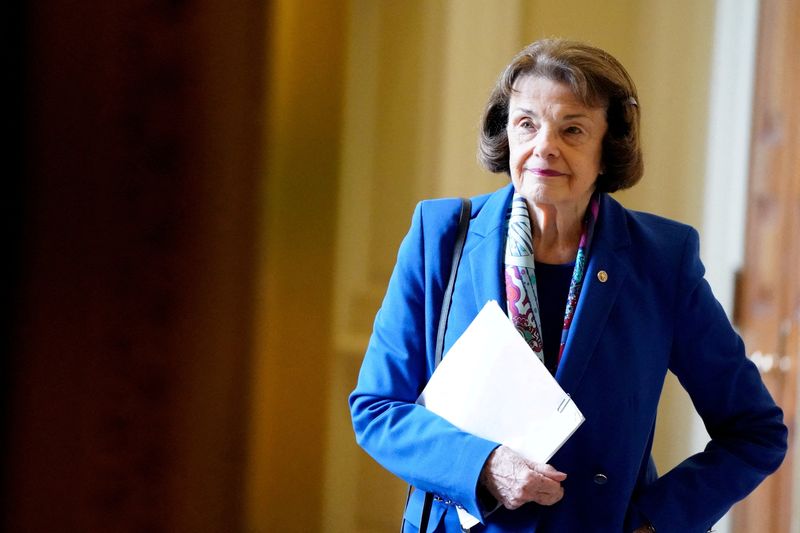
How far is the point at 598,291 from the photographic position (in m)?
1.06

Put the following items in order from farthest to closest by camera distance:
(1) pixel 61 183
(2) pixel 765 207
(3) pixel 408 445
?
(2) pixel 765 207 < (3) pixel 408 445 < (1) pixel 61 183

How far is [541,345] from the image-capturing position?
1.05 meters

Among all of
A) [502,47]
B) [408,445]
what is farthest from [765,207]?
[408,445]

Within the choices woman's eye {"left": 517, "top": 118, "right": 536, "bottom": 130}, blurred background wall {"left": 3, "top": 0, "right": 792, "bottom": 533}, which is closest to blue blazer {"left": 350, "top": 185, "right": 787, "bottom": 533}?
woman's eye {"left": 517, "top": 118, "right": 536, "bottom": 130}

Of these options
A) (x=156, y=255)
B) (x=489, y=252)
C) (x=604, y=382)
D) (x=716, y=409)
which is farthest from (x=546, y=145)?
(x=156, y=255)

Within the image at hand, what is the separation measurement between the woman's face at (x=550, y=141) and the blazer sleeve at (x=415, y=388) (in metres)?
0.13

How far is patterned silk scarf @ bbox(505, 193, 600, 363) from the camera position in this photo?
104 cm

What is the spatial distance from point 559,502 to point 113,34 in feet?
3.20

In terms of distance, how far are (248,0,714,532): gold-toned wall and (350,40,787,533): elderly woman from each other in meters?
0.12

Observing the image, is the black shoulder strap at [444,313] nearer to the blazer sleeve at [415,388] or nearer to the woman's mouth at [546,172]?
the blazer sleeve at [415,388]

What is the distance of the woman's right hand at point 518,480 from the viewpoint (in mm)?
931

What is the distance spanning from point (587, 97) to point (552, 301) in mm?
260

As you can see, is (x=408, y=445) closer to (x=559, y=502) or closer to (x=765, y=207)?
(x=559, y=502)

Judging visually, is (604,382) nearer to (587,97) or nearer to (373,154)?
(587,97)
